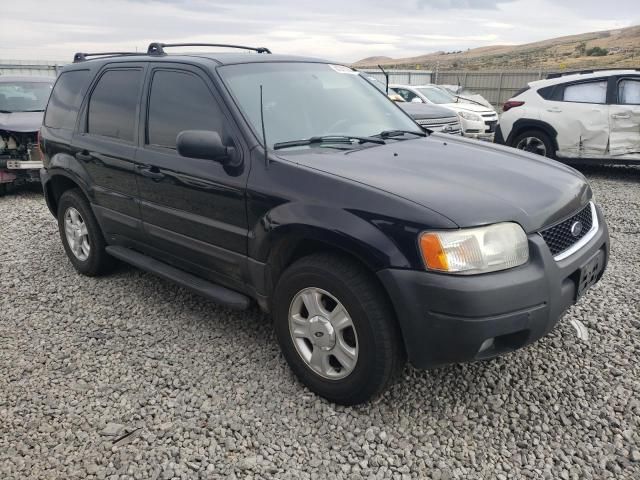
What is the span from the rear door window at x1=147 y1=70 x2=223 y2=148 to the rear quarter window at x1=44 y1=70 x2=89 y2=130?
110 centimetres

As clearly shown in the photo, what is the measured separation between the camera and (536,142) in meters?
9.16

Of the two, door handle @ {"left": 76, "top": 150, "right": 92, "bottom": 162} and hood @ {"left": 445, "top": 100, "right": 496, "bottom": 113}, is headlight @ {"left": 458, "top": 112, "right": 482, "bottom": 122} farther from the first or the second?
door handle @ {"left": 76, "top": 150, "right": 92, "bottom": 162}

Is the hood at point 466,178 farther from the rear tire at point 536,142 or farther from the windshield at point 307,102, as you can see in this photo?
the rear tire at point 536,142

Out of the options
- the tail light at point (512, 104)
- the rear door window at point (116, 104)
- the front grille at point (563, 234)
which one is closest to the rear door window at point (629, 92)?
the tail light at point (512, 104)

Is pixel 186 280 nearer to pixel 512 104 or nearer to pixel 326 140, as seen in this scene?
pixel 326 140

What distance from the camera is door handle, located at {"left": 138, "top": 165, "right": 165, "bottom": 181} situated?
3559mm

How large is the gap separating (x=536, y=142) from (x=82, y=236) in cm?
737

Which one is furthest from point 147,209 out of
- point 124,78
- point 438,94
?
point 438,94

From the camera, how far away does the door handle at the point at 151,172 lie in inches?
140

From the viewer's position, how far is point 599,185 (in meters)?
8.34

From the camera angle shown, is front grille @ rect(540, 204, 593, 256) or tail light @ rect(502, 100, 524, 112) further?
tail light @ rect(502, 100, 524, 112)

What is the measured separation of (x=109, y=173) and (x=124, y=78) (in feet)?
2.31

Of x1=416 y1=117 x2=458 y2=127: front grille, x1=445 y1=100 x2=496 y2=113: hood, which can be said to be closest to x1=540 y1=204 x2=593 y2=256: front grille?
x1=416 y1=117 x2=458 y2=127: front grille

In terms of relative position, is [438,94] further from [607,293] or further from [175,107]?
[175,107]
